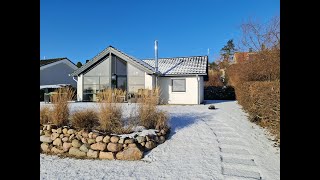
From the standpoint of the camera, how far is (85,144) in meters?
5.93

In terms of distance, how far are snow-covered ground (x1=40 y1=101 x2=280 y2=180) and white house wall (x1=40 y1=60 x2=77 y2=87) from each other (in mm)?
20060

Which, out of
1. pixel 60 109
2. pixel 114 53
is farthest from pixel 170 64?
pixel 60 109

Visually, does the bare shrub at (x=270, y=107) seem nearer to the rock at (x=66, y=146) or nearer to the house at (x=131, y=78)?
the rock at (x=66, y=146)

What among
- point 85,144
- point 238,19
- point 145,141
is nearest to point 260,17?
point 238,19

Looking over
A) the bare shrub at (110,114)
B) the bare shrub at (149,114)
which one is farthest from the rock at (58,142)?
the bare shrub at (149,114)

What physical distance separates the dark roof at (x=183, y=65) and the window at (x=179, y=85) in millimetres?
697

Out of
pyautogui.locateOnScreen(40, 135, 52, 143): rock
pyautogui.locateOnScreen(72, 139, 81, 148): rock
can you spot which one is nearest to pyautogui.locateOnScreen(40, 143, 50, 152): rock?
pyautogui.locateOnScreen(40, 135, 52, 143): rock

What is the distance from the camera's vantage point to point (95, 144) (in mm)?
5812

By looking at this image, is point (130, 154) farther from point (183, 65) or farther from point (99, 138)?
point (183, 65)

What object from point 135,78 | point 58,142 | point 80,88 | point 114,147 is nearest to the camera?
point 114,147

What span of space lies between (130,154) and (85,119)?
7.99 feet

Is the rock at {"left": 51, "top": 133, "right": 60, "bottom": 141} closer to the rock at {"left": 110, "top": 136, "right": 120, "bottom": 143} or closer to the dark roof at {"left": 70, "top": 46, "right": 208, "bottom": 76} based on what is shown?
the rock at {"left": 110, "top": 136, "right": 120, "bottom": 143}
